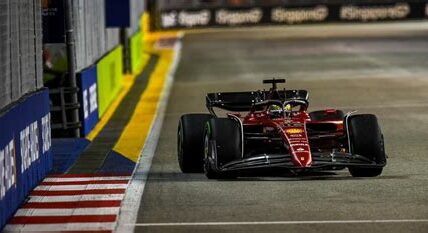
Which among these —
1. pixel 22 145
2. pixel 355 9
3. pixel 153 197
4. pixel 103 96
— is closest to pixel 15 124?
pixel 22 145

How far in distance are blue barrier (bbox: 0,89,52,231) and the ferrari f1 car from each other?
154 cm

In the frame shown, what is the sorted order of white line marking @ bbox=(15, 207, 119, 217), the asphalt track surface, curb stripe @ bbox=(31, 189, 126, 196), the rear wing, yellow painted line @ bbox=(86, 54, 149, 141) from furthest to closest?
yellow painted line @ bbox=(86, 54, 149, 141), the rear wing, curb stripe @ bbox=(31, 189, 126, 196), white line marking @ bbox=(15, 207, 119, 217), the asphalt track surface

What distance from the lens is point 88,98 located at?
68.6ft

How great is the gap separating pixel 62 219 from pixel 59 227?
1.60 feet

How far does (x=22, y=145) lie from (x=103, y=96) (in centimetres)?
1148

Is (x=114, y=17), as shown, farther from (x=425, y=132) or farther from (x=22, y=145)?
(x=22, y=145)

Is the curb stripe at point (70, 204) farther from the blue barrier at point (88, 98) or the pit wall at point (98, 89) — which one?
the blue barrier at point (88, 98)

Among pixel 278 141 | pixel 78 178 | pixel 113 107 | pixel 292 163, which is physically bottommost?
pixel 113 107

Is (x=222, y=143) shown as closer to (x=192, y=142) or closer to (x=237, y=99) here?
(x=192, y=142)

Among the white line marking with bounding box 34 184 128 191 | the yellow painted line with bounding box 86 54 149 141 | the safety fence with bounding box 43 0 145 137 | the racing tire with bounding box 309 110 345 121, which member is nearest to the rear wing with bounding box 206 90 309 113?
the racing tire with bounding box 309 110 345 121

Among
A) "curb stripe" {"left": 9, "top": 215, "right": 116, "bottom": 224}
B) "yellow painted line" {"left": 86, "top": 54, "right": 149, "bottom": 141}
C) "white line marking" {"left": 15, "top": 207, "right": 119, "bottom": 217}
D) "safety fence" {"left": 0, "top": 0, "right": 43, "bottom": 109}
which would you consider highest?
"safety fence" {"left": 0, "top": 0, "right": 43, "bottom": 109}

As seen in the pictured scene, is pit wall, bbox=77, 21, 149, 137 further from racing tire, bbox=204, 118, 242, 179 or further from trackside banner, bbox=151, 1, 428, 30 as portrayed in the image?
trackside banner, bbox=151, 1, 428, 30

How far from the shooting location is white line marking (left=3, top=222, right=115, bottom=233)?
36.4ft

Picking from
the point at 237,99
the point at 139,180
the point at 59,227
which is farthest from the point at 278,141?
the point at 59,227
